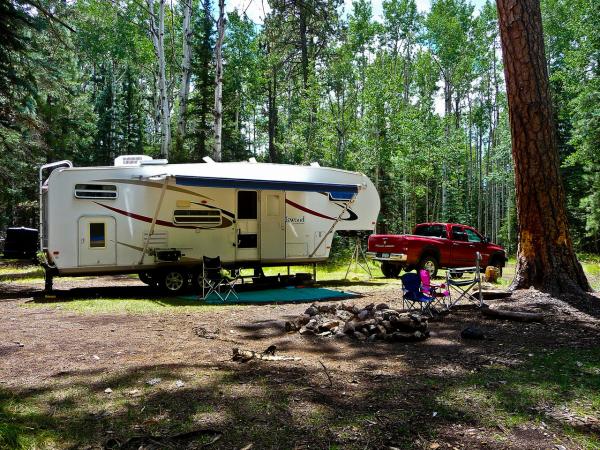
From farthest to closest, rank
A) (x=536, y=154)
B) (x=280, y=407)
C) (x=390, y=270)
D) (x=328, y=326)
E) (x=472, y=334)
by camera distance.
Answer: (x=390, y=270) < (x=536, y=154) < (x=328, y=326) < (x=472, y=334) < (x=280, y=407)

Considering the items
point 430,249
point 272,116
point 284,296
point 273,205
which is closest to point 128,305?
point 284,296

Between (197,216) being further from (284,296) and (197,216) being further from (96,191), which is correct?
Answer: (284,296)

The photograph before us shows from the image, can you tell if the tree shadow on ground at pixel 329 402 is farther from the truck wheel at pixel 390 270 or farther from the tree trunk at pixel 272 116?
the tree trunk at pixel 272 116

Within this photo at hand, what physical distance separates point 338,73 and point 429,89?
10.5 meters

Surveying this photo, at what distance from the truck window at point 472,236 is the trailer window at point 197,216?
7.97 m

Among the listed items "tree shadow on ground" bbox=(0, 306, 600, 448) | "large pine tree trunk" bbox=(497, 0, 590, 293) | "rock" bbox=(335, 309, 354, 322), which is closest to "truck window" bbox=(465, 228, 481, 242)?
"large pine tree trunk" bbox=(497, 0, 590, 293)

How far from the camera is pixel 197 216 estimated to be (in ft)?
37.1

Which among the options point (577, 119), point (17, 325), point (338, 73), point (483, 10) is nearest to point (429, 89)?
point (483, 10)

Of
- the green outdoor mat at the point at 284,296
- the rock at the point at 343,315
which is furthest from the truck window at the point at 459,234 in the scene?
the rock at the point at 343,315

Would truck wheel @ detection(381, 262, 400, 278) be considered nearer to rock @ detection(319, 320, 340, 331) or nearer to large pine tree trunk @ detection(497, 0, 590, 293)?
large pine tree trunk @ detection(497, 0, 590, 293)

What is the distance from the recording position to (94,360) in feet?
16.7

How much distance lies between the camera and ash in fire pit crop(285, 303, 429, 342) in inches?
239

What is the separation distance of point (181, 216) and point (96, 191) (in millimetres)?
1931

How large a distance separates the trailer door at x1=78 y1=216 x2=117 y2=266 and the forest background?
5471mm
